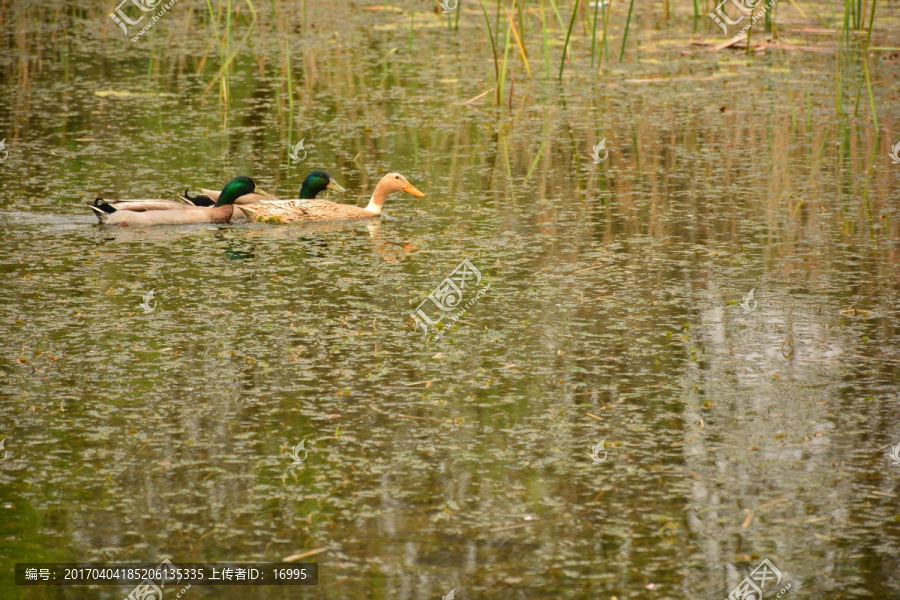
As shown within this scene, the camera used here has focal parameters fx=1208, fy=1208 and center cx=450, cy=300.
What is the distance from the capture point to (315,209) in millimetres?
6273

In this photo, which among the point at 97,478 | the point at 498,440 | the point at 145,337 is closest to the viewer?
the point at 97,478

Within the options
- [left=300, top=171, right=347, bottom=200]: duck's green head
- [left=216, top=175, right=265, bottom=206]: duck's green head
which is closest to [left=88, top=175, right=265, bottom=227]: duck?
[left=216, top=175, right=265, bottom=206]: duck's green head

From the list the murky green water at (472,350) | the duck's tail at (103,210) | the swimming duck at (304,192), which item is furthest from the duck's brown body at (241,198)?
the duck's tail at (103,210)

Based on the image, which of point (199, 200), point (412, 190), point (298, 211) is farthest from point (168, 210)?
point (412, 190)

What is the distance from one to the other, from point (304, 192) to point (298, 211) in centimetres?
20

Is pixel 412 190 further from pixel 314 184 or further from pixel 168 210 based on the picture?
pixel 168 210

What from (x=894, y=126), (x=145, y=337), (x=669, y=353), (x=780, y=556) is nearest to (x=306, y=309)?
(x=145, y=337)

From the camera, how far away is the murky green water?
3082 millimetres

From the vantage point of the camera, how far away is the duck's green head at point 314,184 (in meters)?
6.38

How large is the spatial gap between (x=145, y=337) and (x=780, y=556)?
2540mm

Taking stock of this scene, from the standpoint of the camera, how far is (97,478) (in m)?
3.39

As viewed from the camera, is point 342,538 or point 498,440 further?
point 498,440

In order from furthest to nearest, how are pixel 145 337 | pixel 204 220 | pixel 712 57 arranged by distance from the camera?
pixel 712 57 → pixel 204 220 → pixel 145 337

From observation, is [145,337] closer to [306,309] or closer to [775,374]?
[306,309]
